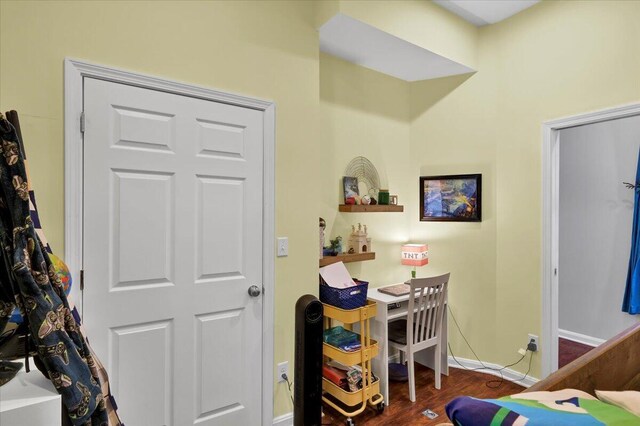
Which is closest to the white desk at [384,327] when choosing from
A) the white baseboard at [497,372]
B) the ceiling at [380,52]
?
the white baseboard at [497,372]

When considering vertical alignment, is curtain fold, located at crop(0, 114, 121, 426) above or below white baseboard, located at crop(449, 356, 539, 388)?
above

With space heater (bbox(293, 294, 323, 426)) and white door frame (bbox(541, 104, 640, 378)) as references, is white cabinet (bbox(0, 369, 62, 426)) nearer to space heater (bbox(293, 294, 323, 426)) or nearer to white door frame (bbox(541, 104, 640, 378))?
space heater (bbox(293, 294, 323, 426))

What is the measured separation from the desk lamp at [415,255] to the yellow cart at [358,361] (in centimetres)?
86

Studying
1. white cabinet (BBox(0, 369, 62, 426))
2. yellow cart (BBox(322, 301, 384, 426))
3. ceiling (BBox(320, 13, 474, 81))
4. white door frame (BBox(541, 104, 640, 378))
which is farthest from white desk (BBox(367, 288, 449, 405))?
white cabinet (BBox(0, 369, 62, 426))

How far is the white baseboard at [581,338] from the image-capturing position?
3.50 m

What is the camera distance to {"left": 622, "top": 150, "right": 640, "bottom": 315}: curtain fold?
302 cm

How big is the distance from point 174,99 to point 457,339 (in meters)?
2.95

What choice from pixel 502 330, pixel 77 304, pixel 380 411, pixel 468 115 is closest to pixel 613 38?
pixel 468 115

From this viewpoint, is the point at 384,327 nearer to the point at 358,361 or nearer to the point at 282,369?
the point at 358,361

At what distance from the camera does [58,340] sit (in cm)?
85

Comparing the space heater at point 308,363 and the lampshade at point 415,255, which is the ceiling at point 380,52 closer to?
the lampshade at point 415,255

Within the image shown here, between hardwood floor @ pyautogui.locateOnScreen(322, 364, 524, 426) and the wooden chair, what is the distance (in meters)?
0.08

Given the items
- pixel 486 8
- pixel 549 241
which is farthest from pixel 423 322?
pixel 486 8

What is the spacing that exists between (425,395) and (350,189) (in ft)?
5.48
